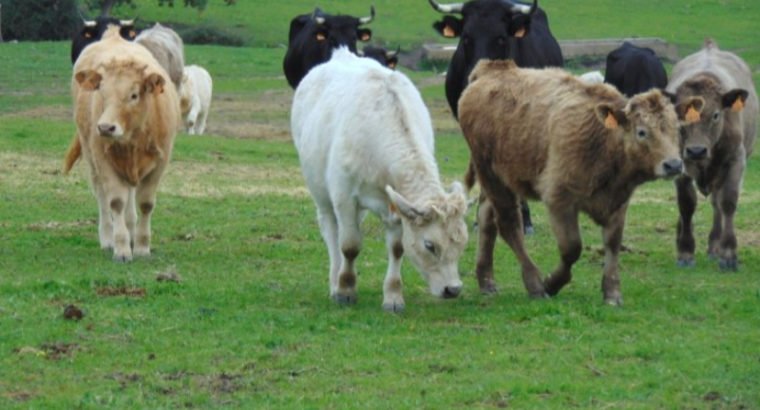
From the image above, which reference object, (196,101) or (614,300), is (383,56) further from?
(614,300)

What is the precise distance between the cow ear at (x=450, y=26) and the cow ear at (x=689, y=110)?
5.28 metres

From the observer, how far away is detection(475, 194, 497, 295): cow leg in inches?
482

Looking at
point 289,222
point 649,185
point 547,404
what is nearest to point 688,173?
point 289,222

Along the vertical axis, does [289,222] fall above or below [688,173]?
below

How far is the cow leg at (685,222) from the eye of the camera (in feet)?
45.7

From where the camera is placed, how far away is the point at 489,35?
1587 centimetres

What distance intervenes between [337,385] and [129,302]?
2997 millimetres

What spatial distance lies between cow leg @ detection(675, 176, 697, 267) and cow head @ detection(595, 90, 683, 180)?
3.07 metres

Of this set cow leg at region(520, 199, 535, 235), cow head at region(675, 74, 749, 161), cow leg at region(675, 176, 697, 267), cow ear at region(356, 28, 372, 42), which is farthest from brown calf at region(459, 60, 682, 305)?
cow ear at region(356, 28, 372, 42)

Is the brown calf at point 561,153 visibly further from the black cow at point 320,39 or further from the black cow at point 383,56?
the black cow at point 383,56

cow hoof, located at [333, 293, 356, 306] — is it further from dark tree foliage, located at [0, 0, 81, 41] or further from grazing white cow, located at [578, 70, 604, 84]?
dark tree foliage, located at [0, 0, 81, 41]

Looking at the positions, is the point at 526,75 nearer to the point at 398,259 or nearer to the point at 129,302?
the point at 398,259

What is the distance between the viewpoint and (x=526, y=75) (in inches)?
484

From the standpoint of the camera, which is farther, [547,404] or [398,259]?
[398,259]
